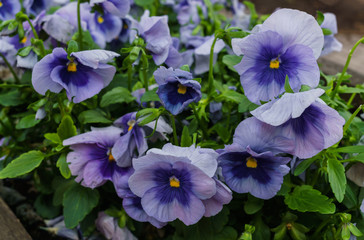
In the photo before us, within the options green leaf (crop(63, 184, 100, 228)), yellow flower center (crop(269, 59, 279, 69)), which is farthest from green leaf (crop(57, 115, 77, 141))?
yellow flower center (crop(269, 59, 279, 69))

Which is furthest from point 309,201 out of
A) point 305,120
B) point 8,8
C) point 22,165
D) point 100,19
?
point 8,8

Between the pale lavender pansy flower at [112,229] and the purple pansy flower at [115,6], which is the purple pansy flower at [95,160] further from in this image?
the purple pansy flower at [115,6]

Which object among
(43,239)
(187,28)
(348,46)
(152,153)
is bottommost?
(43,239)

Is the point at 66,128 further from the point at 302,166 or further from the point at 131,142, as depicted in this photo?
the point at 302,166

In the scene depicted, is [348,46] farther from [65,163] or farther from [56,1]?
[65,163]

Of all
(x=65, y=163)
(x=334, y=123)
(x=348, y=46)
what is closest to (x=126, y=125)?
(x=65, y=163)

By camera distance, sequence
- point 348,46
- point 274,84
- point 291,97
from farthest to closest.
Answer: point 348,46
point 274,84
point 291,97

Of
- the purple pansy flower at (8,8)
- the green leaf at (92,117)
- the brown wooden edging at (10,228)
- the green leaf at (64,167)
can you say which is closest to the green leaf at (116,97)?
the green leaf at (92,117)
